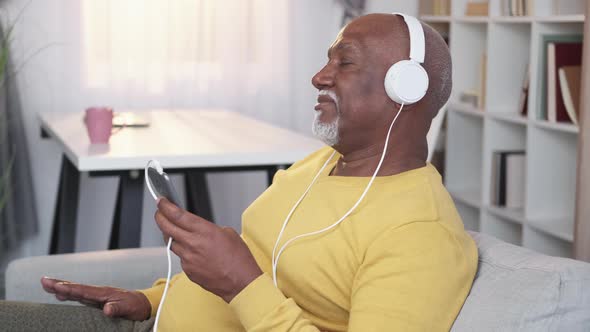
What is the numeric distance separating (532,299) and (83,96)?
2.72 metres

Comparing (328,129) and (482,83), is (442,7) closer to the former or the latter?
(482,83)

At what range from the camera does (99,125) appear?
7.66ft

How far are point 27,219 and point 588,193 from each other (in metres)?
2.28

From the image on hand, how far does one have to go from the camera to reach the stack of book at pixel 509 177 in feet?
10.6

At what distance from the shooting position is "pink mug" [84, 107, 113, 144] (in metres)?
2.34

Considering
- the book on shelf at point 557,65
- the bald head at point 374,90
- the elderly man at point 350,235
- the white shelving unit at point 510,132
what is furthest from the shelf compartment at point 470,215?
the bald head at point 374,90

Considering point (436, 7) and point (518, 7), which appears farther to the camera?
point (436, 7)

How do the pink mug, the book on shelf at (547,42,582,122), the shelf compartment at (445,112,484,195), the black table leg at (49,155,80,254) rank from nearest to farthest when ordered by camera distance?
the pink mug < the book on shelf at (547,42,582,122) < the black table leg at (49,155,80,254) < the shelf compartment at (445,112,484,195)

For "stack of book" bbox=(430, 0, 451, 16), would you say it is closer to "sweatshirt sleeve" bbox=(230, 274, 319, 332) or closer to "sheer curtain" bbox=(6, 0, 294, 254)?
"sheer curtain" bbox=(6, 0, 294, 254)

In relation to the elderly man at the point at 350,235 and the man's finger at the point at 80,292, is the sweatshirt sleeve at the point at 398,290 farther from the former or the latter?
the man's finger at the point at 80,292

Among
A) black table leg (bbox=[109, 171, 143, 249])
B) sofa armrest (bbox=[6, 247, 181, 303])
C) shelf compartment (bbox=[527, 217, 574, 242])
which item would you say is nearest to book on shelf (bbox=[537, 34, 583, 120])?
shelf compartment (bbox=[527, 217, 574, 242])

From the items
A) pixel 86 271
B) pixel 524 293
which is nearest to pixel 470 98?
pixel 86 271

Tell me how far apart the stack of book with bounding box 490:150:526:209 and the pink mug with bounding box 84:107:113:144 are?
5.01 ft

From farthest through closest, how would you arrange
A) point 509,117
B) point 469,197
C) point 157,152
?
point 469,197, point 509,117, point 157,152
